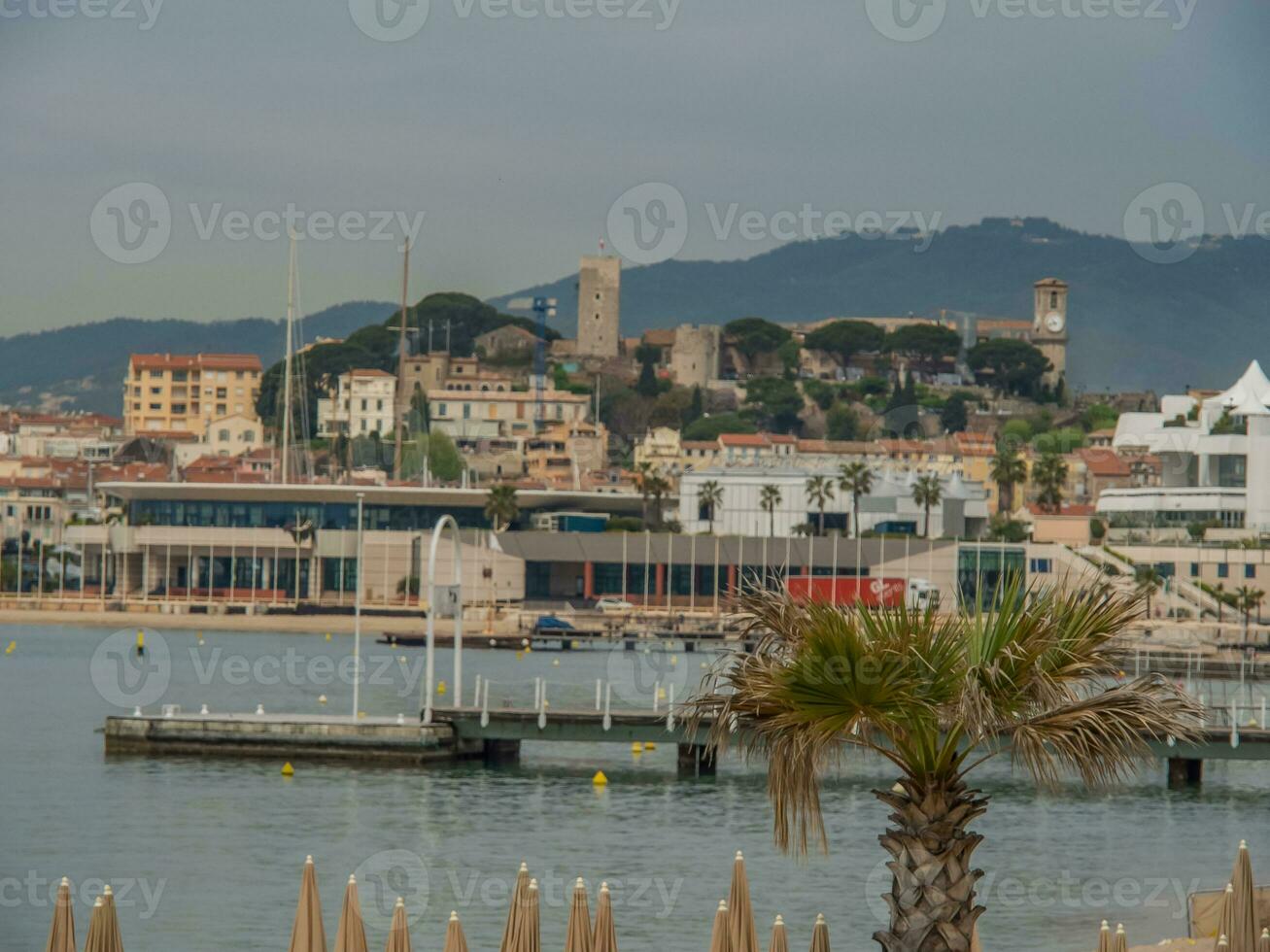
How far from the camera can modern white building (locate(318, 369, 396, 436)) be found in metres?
143

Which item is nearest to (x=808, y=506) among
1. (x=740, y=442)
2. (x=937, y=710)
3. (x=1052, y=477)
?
(x=1052, y=477)

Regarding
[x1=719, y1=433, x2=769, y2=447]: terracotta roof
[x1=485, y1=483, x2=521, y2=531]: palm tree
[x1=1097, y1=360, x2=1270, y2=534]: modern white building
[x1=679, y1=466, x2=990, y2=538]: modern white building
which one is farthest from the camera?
[x1=719, y1=433, x2=769, y2=447]: terracotta roof

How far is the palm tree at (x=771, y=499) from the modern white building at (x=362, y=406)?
50122mm

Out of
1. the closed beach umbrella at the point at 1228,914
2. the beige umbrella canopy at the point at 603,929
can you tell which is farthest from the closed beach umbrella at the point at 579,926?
the closed beach umbrella at the point at 1228,914

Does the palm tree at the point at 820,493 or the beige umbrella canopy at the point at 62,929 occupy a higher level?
the palm tree at the point at 820,493

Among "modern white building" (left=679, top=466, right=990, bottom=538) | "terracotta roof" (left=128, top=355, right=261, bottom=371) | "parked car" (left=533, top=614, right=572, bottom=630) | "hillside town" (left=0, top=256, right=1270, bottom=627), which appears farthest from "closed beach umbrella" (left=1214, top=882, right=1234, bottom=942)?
"terracotta roof" (left=128, top=355, right=261, bottom=371)

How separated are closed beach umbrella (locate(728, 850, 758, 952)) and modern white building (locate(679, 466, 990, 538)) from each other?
264 ft

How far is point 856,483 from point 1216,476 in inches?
621

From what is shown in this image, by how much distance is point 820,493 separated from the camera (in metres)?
91.3

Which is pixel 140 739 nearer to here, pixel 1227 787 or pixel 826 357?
pixel 1227 787

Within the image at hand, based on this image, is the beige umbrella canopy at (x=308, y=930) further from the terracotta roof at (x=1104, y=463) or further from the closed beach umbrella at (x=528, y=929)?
the terracotta roof at (x=1104, y=463)

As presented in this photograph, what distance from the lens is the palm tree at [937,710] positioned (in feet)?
28.2

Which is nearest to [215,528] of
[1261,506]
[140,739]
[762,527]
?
[762,527]

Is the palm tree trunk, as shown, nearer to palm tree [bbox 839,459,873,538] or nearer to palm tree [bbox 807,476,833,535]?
palm tree [bbox 839,459,873,538]
